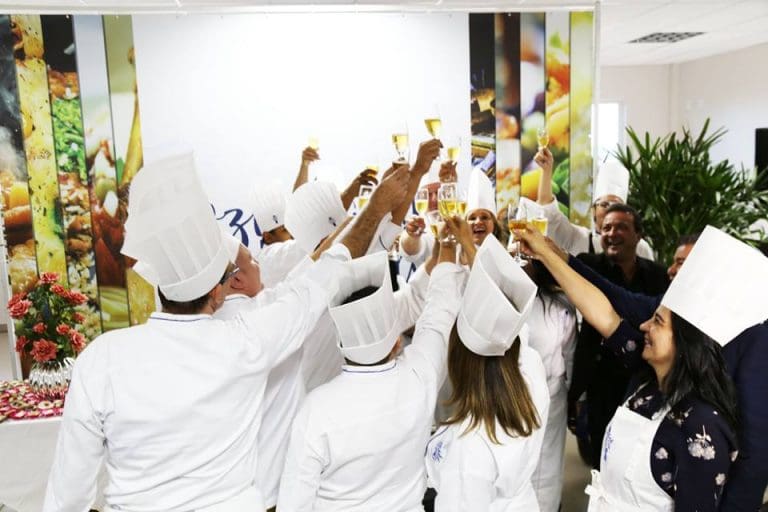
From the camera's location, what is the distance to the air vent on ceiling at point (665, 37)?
7.37 meters

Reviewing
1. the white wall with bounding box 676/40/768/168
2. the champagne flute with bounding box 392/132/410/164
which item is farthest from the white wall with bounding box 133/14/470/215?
the white wall with bounding box 676/40/768/168

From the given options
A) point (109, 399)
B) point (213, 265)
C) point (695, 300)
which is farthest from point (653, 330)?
point (109, 399)

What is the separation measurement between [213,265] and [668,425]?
4.05 ft

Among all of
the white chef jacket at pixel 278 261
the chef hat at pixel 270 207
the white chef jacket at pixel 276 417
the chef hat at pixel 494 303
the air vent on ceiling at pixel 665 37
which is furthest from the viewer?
the air vent on ceiling at pixel 665 37

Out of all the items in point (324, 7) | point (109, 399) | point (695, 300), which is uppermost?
point (324, 7)

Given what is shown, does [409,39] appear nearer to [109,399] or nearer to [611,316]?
[611,316]

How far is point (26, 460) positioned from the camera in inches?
99.4

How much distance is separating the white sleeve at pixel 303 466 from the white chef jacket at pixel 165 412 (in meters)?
0.15

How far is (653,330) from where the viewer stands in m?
1.75

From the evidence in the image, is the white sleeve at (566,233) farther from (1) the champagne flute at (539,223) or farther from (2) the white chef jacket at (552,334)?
(1) the champagne flute at (539,223)

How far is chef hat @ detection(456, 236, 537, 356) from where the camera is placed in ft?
5.38

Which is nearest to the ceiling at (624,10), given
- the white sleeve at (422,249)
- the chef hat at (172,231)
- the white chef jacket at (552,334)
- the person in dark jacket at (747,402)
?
the white sleeve at (422,249)

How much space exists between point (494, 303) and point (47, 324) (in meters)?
1.97

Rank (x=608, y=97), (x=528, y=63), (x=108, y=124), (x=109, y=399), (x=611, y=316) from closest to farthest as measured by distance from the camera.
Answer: (x=109, y=399)
(x=611, y=316)
(x=108, y=124)
(x=528, y=63)
(x=608, y=97)
